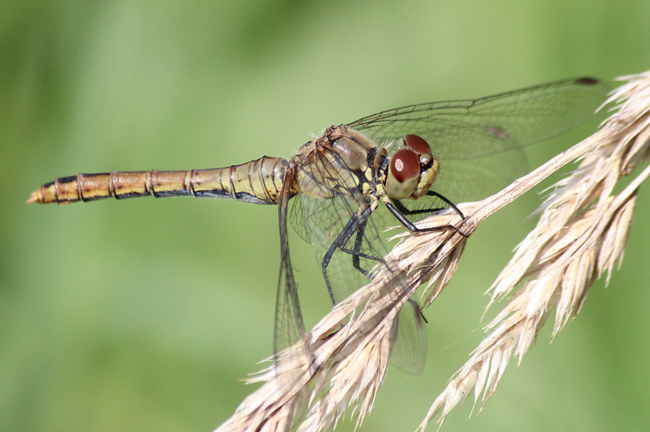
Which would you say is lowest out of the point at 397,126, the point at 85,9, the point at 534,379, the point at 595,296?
the point at 534,379

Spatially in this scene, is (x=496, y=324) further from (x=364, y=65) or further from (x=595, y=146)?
(x=364, y=65)

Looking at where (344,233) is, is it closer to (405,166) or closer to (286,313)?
(405,166)

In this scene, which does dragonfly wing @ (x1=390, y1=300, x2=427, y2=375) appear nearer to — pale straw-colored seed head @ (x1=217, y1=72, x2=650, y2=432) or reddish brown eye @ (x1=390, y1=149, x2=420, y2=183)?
pale straw-colored seed head @ (x1=217, y1=72, x2=650, y2=432)

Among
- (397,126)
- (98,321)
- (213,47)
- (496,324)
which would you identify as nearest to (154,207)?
(98,321)

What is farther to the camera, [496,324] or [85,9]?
[85,9]

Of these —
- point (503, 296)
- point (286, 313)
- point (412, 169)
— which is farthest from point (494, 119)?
point (286, 313)

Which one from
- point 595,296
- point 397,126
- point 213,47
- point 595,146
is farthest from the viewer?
point 213,47
